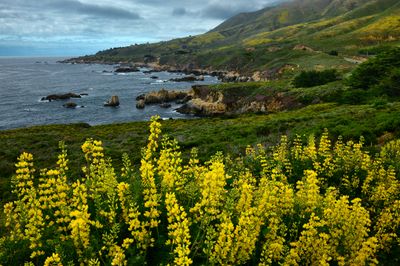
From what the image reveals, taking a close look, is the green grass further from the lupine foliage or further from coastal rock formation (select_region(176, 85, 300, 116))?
coastal rock formation (select_region(176, 85, 300, 116))

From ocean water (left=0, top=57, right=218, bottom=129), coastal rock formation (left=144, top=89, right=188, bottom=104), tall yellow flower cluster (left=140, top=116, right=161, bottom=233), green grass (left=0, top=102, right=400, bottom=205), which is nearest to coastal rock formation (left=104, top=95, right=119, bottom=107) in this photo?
ocean water (left=0, top=57, right=218, bottom=129)

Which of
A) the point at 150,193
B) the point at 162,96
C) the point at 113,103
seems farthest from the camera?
the point at 162,96

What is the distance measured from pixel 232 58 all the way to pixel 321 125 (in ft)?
550

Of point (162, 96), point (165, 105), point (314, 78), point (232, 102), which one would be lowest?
point (165, 105)

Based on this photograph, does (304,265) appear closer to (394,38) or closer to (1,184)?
(1,184)

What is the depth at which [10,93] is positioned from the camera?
136 metres

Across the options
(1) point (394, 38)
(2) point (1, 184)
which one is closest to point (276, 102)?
(2) point (1, 184)

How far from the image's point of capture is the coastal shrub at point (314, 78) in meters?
83.5

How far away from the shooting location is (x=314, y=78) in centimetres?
8450

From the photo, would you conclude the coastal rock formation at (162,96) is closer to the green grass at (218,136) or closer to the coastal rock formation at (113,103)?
the coastal rock formation at (113,103)

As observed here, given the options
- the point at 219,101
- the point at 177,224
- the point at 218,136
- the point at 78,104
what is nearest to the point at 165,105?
the point at 219,101

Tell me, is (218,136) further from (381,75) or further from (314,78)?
(314,78)

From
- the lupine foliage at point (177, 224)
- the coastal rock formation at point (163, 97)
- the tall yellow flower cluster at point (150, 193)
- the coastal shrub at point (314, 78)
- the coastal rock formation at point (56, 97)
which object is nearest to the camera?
the lupine foliage at point (177, 224)

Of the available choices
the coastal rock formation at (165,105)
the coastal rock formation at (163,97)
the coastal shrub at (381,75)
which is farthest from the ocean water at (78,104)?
the coastal shrub at (381,75)
